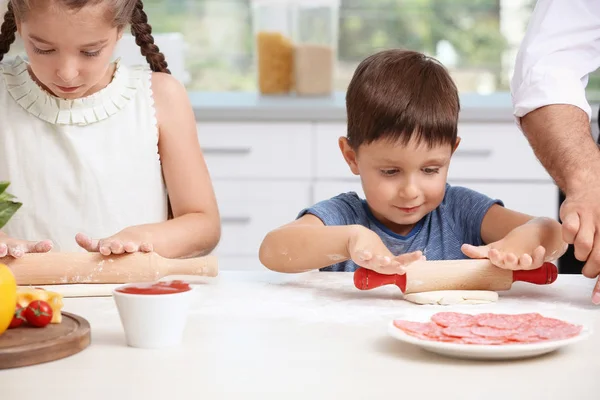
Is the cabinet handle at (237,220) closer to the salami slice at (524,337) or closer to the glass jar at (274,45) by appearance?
the glass jar at (274,45)

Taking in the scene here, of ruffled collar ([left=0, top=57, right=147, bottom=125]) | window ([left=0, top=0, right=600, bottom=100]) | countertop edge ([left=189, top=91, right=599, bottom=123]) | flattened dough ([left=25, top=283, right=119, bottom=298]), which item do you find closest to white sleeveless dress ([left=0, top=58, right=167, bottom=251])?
ruffled collar ([left=0, top=57, right=147, bottom=125])

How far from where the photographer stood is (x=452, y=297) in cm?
121

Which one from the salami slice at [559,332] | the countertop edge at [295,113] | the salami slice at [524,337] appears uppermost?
the countertop edge at [295,113]

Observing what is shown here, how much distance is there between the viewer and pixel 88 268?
1.30 m

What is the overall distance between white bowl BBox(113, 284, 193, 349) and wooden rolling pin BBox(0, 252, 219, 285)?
335mm

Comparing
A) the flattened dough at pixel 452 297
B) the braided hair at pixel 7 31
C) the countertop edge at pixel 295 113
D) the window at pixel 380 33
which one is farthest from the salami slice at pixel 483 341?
the window at pixel 380 33

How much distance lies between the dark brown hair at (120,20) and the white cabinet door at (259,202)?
3.79 ft

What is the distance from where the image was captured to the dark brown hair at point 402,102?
1501 mm

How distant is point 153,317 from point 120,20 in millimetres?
797

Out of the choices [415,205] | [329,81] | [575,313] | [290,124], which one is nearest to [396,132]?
[415,205]

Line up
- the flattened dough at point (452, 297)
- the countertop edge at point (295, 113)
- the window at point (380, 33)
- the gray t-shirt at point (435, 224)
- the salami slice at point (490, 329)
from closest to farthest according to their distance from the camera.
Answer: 1. the salami slice at point (490, 329)
2. the flattened dough at point (452, 297)
3. the gray t-shirt at point (435, 224)
4. the countertop edge at point (295, 113)
5. the window at point (380, 33)

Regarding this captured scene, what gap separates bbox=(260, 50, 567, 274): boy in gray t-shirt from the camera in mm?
1345

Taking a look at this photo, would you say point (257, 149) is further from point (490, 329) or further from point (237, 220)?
point (490, 329)

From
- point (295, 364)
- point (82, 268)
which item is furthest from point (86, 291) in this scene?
point (295, 364)
